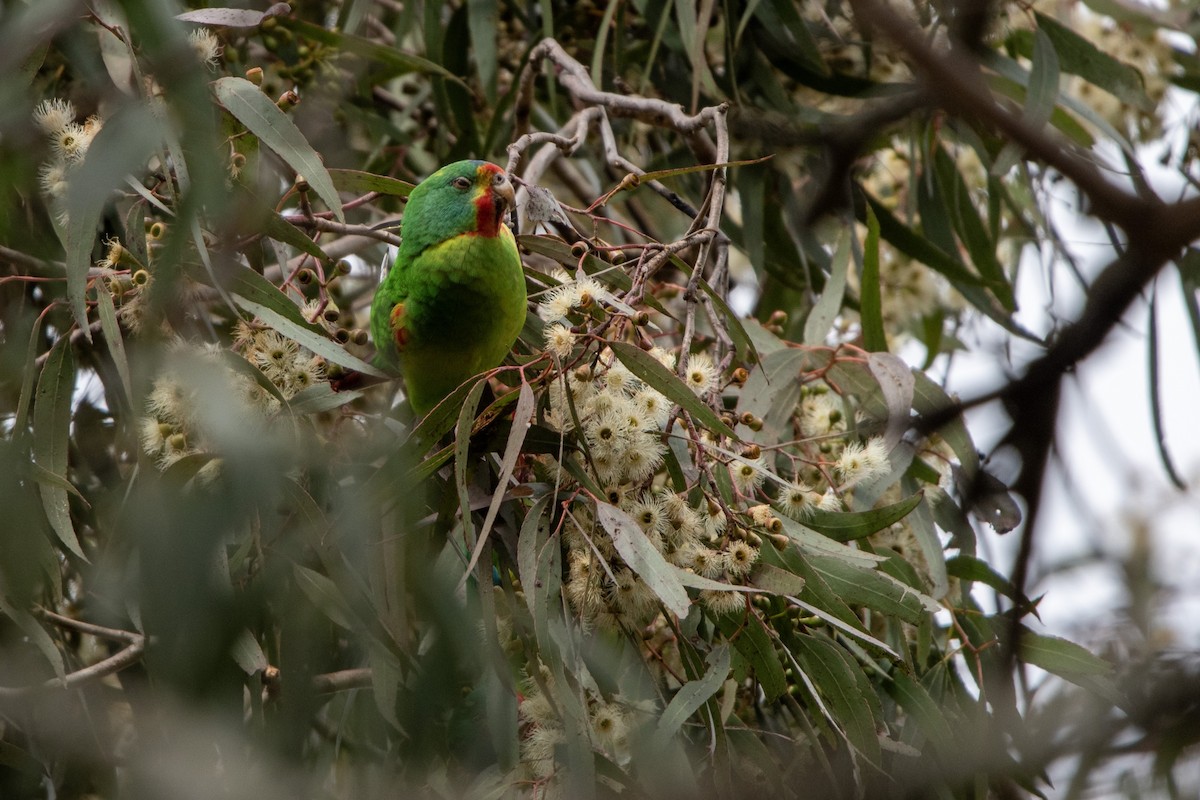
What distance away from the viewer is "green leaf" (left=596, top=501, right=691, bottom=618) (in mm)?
1500

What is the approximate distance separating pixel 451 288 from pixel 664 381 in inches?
22.7

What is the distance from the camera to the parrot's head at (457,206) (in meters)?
2.13

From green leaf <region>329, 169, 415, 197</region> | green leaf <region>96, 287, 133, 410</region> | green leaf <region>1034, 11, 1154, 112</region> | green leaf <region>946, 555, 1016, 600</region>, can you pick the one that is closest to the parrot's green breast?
green leaf <region>329, 169, 415, 197</region>

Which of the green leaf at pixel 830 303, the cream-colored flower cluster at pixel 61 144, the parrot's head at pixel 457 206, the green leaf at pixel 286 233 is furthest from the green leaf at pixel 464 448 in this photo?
the green leaf at pixel 830 303

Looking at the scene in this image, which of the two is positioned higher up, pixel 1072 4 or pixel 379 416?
pixel 1072 4

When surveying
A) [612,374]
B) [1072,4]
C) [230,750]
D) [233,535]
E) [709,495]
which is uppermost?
[1072,4]

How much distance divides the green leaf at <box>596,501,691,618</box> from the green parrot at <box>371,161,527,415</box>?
1.84ft

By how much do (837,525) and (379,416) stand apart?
2.98 ft

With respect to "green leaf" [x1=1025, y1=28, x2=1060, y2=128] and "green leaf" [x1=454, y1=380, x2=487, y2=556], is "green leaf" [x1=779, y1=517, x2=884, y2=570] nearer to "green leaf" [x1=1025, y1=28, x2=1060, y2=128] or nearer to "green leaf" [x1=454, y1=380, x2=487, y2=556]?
"green leaf" [x1=454, y1=380, x2=487, y2=556]

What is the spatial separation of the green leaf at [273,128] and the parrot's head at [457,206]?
0.34 m

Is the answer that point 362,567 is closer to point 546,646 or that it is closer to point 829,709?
point 546,646

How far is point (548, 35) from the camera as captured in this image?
2.65 m

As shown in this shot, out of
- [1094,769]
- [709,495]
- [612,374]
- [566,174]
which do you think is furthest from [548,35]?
[1094,769]

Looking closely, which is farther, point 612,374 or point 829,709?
point 829,709
